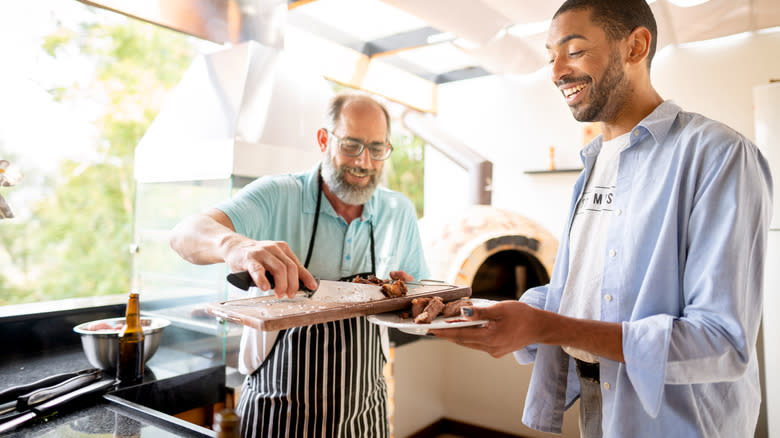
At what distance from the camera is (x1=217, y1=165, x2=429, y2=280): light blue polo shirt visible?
1.63 meters

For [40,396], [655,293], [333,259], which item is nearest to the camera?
[655,293]

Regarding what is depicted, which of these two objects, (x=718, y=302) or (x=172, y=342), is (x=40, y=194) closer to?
(x=172, y=342)

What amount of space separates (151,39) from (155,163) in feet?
16.3

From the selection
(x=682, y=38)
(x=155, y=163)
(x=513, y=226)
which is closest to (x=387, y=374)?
(x=513, y=226)

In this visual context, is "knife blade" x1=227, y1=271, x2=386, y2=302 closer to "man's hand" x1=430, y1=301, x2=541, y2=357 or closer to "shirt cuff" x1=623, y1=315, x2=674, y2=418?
"man's hand" x1=430, y1=301, x2=541, y2=357

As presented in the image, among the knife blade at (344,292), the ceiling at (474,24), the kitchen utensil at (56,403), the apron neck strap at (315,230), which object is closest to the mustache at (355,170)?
the apron neck strap at (315,230)

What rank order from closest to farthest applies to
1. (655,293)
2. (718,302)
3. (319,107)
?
(718,302) → (655,293) → (319,107)

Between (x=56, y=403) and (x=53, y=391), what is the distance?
2.3 inches

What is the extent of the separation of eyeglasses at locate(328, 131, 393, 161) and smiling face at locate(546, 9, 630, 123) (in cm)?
69

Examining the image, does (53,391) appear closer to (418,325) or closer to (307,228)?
(307,228)

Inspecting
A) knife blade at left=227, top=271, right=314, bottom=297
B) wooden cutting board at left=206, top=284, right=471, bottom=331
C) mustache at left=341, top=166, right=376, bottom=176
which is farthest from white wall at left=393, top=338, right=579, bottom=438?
knife blade at left=227, top=271, right=314, bottom=297

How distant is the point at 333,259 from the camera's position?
5.68ft

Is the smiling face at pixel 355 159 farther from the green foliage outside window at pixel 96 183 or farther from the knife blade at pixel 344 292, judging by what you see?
the green foliage outside window at pixel 96 183

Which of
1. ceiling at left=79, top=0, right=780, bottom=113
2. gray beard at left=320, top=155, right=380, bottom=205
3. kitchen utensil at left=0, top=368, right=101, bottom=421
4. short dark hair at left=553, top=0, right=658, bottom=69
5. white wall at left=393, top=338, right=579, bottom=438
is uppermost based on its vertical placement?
ceiling at left=79, top=0, right=780, bottom=113
